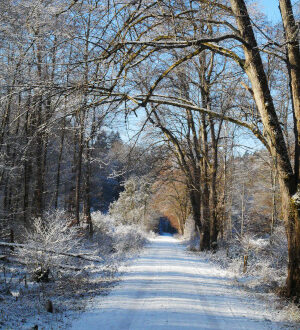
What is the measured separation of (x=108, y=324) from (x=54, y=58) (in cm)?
506

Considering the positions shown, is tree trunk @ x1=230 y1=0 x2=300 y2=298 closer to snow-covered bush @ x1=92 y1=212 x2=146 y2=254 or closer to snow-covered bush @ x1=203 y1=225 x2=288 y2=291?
snow-covered bush @ x1=203 y1=225 x2=288 y2=291

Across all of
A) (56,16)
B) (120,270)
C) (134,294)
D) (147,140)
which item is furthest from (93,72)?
(147,140)

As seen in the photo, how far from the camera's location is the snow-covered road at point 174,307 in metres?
5.31

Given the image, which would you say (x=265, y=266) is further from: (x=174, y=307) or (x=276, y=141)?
(x=276, y=141)

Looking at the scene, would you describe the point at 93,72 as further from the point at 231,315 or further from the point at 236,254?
the point at 236,254

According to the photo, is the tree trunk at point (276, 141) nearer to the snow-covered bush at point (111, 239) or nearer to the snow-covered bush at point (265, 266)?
the snow-covered bush at point (265, 266)

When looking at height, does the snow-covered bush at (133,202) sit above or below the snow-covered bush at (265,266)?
above

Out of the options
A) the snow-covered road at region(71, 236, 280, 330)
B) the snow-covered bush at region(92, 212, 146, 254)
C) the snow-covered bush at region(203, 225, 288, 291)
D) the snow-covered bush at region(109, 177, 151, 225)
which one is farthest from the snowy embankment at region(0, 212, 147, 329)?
the snow-covered bush at region(109, 177, 151, 225)

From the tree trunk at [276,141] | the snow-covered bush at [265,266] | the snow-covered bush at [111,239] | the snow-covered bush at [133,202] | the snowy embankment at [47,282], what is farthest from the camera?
the snow-covered bush at [133,202]

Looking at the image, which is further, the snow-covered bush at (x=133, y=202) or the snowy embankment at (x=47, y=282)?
the snow-covered bush at (x=133, y=202)

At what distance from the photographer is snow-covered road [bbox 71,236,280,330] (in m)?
5.31

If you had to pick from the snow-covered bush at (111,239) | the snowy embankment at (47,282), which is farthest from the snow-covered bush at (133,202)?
the snowy embankment at (47,282)

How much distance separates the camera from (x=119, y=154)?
9.90 m

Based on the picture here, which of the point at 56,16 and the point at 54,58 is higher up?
the point at 56,16
